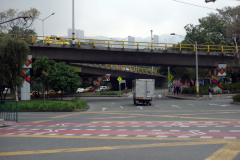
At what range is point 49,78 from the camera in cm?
3728

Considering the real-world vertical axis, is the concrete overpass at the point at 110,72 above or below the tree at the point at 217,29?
below

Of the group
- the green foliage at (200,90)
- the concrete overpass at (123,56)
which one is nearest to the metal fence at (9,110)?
the concrete overpass at (123,56)

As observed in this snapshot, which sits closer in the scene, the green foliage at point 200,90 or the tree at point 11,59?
the tree at point 11,59

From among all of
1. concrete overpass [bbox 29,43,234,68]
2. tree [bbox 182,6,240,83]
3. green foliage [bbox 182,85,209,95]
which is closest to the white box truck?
concrete overpass [bbox 29,43,234,68]

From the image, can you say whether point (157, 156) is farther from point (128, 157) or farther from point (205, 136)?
point (205, 136)

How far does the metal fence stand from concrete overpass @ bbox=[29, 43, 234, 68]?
1999 centimetres

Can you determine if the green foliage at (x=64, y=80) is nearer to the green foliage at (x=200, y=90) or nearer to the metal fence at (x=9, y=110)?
the metal fence at (x=9, y=110)

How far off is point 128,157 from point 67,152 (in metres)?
2.00

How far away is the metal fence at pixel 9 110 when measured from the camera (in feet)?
57.1

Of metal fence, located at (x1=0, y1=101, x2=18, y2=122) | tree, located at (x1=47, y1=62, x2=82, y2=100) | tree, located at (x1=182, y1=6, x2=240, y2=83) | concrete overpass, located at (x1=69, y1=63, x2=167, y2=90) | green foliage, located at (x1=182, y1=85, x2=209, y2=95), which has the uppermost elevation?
tree, located at (x1=182, y1=6, x2=240, y2=83)

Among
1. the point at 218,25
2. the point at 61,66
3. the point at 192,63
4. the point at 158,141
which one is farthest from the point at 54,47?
the point at 218,25

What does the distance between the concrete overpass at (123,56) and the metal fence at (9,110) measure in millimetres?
19993

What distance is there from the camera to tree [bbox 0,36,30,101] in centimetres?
3048

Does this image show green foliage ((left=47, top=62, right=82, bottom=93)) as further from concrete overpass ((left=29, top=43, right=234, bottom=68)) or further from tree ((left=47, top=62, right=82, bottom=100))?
concrete overpass ((left=29, top=43, right=234, bottom=68))
